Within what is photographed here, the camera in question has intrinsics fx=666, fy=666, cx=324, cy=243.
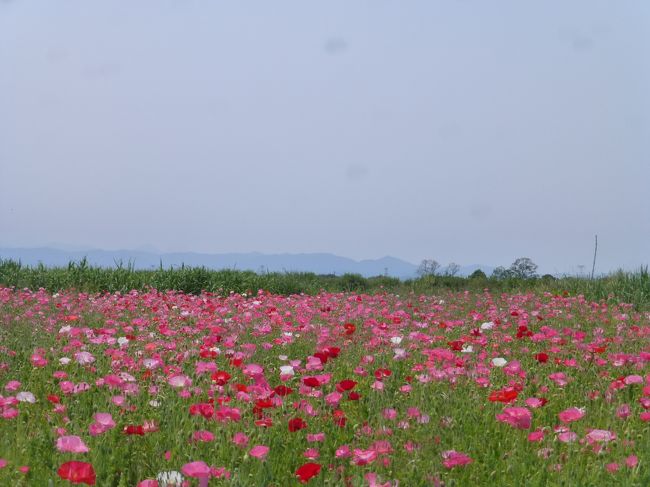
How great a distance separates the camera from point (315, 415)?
3.65 meters

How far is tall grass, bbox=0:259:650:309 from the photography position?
14.0 m

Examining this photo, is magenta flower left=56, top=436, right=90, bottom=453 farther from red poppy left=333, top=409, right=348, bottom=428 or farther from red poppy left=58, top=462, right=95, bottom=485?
red poppy left=333, top=409, right=348, bottom=428

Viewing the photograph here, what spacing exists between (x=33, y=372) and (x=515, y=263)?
33.5 meters

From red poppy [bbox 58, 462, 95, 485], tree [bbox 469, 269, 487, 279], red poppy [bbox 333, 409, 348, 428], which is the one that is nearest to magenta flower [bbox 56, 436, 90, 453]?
red poppy [bbox 58, 462, 95, 485]

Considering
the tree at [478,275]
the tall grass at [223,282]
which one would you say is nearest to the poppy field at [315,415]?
the tall grass at [223,282]

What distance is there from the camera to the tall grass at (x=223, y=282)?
14.0m

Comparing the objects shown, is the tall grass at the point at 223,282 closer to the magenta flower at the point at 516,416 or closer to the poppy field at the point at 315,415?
the poppy field at the point at 315,415

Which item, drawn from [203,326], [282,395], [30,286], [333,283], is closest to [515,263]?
[333,283]

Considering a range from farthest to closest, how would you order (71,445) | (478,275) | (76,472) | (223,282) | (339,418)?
(478,275) < (223,282) < (339,418) < (71,445) < (76,472)

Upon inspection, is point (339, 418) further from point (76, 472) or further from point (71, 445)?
point (76, 472)

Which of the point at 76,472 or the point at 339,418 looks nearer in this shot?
the point at 76,472

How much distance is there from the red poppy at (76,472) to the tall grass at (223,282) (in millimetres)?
10922

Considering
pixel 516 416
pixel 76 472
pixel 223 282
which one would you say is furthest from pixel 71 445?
pixel 223 282

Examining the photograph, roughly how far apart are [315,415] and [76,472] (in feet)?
5.46
